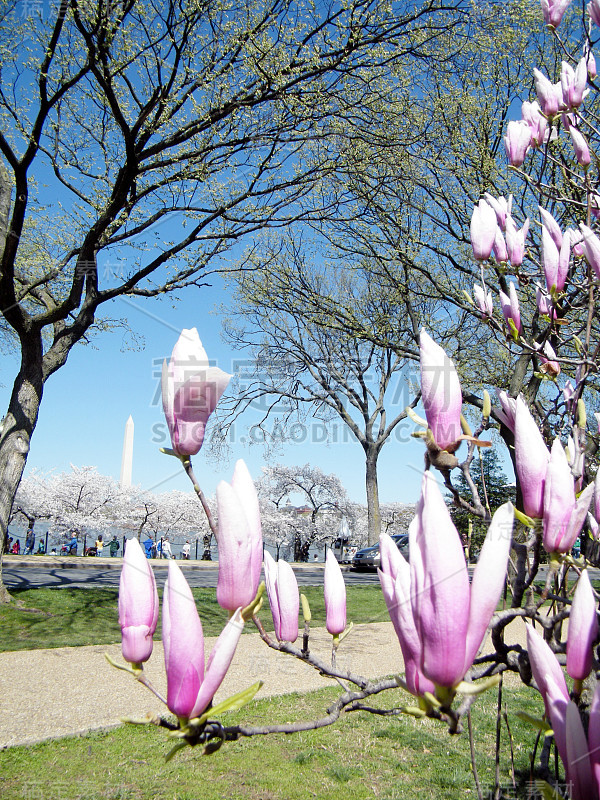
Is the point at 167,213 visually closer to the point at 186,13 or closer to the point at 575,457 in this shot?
the point at 186,13

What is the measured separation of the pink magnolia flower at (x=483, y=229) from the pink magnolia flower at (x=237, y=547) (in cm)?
148

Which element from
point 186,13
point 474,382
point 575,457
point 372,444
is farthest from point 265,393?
point 575,457

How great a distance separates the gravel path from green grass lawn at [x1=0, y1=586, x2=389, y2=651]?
43cm

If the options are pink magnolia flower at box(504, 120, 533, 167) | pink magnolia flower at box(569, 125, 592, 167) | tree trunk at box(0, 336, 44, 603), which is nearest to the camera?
pink magnolia flower at box(569, 125, 592, 167)

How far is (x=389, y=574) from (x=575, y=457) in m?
0.64

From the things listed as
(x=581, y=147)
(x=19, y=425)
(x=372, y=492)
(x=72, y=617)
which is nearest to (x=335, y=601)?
(x=581, y=147)

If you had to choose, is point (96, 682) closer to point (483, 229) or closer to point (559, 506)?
point (483, 229)

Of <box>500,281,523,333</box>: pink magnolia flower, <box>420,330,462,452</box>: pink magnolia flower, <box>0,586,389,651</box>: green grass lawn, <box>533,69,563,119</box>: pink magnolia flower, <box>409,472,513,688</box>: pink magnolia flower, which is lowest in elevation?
<box>0,586,389,651</box>: green grass lawn

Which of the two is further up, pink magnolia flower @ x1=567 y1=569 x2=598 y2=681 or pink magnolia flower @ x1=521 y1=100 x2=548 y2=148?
pink magnolia flower @ x1=521 y1=100 x2=548 y2=148

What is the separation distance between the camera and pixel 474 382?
43.2 ft

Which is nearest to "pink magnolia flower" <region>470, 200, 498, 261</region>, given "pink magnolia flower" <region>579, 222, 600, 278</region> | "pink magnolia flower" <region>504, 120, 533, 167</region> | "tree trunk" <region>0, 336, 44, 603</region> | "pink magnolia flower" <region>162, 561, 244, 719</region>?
"pink magnolia flower" <region>579, 222, 600, 278</region>

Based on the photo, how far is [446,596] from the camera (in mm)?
641

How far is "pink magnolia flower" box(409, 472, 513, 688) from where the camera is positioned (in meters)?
0.64

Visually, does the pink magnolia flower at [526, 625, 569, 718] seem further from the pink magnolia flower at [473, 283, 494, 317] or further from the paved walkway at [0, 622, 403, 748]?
the paved walkway at [0, 622, 403, 748]
